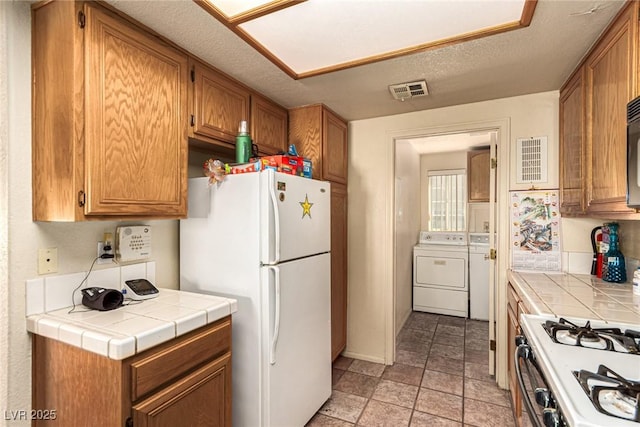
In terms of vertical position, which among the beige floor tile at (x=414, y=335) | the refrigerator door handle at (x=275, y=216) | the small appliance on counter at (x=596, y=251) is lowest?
the beige floor tile at (x=414, y=335)

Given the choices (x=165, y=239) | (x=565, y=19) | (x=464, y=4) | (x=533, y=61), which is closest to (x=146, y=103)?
(x=165, y=239)

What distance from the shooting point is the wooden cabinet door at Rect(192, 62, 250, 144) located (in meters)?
1.76

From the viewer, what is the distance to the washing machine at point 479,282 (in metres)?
3.92

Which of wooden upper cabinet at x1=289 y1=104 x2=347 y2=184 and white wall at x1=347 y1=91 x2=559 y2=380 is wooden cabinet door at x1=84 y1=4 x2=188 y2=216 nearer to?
wooden upper cabinet at x1=289 y1=104 x2=347 y2=184

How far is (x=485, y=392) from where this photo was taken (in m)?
2.34

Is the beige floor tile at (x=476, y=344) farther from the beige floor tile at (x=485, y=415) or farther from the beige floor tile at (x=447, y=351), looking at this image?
the beige floor tile at (x=485, y=415)

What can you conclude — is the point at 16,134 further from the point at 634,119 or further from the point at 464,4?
the point at 634,119

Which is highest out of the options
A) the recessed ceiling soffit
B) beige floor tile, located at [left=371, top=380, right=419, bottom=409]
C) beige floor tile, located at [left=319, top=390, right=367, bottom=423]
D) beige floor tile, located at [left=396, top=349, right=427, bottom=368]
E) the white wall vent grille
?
the recessed ceiling soffit

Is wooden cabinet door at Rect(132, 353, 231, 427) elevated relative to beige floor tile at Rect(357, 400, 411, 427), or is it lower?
elevated

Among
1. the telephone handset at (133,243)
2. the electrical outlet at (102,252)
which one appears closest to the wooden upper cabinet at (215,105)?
the telephone handset at (133,243)

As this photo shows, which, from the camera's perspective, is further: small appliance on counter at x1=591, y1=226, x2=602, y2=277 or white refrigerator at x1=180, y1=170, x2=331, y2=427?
small appliance on counter at x1=591, y1=226, x2=602, y2=277

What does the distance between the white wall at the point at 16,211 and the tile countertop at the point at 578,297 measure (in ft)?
7.23

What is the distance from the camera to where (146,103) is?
147cm

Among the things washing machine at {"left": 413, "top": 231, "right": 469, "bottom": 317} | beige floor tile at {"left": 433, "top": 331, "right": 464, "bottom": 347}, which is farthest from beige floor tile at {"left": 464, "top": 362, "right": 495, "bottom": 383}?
washing machine at {"left": 413, "top": 231, "right": 469, "bottom": 317}
